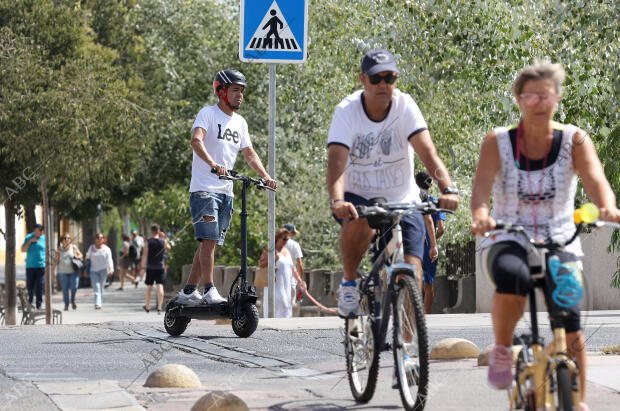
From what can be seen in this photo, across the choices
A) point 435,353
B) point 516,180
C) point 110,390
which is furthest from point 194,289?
point 516,180

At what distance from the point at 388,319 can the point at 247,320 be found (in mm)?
4113

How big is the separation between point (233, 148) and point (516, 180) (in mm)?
5422

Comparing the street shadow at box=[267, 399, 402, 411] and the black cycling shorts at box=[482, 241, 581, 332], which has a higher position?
the black cycling shorts at box=[482, 241, 581, 332]

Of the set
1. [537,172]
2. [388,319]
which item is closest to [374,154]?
[388,319]

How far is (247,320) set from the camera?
33.2 ft

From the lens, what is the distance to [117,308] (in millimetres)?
29406

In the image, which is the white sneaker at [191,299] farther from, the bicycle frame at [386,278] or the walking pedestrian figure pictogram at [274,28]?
the bicycle frame at [386,278]

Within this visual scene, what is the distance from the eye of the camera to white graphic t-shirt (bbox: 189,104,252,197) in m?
10.1

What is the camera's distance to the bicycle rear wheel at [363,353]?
6.26m

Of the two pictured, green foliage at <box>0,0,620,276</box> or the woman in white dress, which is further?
green foliage at <box>0,0,620,276</box>

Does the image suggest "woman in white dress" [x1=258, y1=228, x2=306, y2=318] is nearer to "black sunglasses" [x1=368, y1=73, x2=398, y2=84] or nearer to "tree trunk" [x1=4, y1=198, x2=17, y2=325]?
"tree trunk" [x1=4, y1=198, x2=17, y2=325]

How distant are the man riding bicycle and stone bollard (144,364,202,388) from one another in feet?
3.13

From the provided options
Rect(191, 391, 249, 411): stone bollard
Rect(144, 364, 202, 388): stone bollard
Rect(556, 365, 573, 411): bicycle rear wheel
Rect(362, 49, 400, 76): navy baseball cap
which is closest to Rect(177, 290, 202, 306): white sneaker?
Rect(144, 364, 202, 388): stone bollard

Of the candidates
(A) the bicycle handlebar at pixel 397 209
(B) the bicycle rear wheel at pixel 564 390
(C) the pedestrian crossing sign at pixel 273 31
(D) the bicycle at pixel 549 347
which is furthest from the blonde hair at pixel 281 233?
(B) the bicycle rear wheel at pixel 564 390
